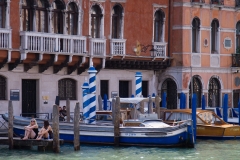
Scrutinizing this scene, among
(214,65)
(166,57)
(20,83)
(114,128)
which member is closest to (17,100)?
(20,83)

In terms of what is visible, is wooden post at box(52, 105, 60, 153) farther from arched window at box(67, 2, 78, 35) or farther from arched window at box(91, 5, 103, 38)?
arched window at box(91, 5, 103, 38)

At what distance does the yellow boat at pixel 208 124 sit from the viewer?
95.0 feet

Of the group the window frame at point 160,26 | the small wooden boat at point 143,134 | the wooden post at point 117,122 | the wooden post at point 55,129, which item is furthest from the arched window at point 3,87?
the window frame at point 160,26

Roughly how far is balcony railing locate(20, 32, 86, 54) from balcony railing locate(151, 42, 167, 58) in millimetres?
4073

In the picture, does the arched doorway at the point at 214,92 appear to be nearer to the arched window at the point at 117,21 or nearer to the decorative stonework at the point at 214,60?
the decorative stonework at the point at 214,60

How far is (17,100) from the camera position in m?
29.5

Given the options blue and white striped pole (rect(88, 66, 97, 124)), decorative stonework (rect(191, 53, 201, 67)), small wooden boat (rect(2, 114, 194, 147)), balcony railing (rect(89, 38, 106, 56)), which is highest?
balcony railing (rect(89, 38, 106, 56))

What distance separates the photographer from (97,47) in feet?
104

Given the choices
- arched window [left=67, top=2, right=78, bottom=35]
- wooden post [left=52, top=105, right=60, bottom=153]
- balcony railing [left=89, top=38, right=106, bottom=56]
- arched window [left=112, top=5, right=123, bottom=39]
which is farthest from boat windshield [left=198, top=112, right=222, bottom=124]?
wooden post [left=52, top=105, right=60, bottom=153]

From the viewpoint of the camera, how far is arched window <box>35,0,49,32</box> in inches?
1176

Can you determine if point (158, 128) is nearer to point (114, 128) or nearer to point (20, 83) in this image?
point (114, 128)

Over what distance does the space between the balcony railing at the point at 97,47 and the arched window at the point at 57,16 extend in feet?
4.19

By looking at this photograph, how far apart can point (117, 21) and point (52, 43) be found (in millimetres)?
3895

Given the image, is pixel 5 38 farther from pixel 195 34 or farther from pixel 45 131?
pixel 195 34
